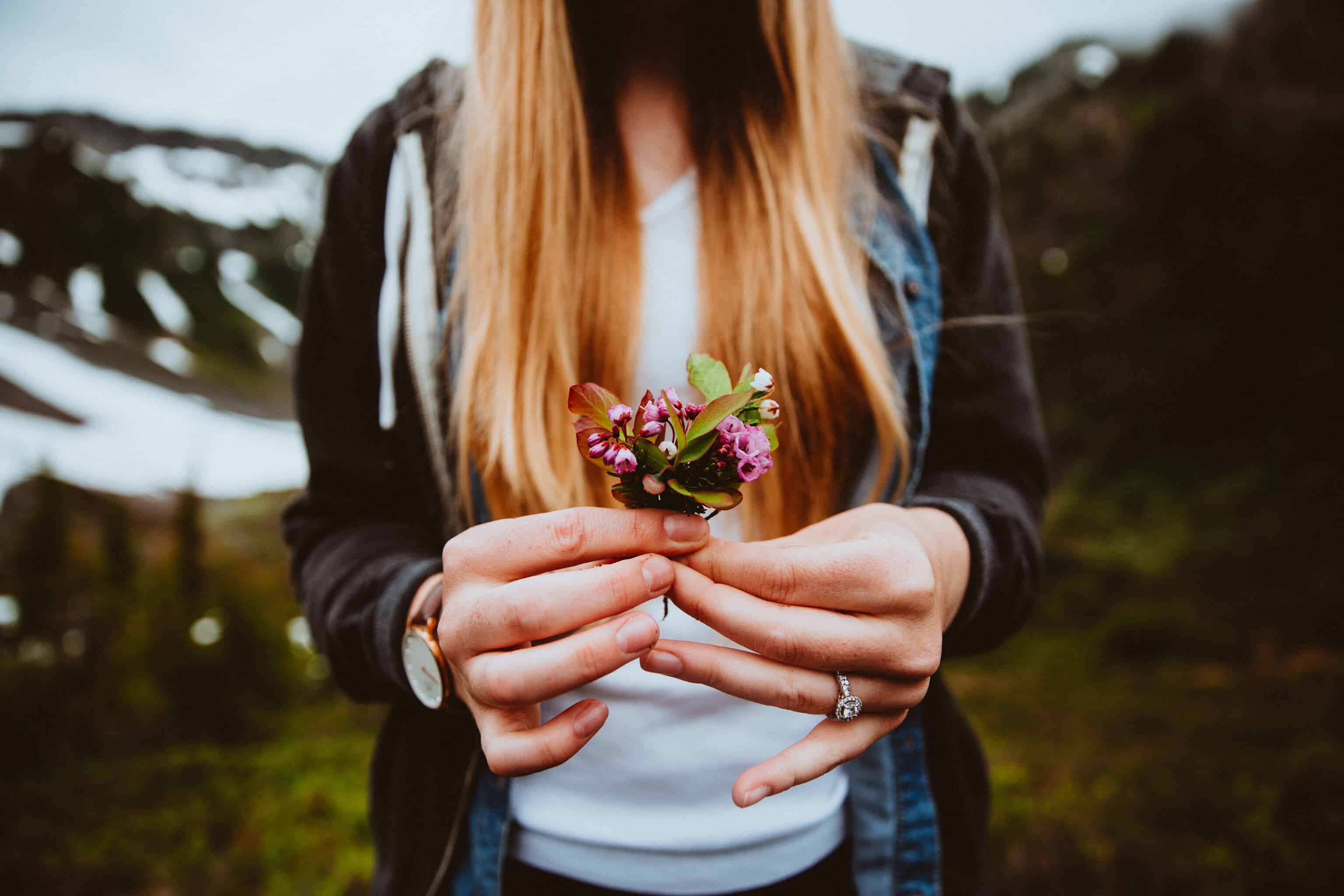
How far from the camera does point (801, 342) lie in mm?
1436

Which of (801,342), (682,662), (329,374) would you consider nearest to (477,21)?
(329,374)

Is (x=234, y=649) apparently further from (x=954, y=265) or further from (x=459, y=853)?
(x=954, y=265)

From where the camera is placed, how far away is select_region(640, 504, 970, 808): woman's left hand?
0.98 m

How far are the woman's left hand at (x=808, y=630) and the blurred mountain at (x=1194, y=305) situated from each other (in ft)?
25.8

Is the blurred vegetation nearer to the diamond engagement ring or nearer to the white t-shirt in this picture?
the white t-shirt

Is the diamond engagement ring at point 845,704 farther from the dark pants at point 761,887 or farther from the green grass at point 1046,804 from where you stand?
the green grass at point 1046,804

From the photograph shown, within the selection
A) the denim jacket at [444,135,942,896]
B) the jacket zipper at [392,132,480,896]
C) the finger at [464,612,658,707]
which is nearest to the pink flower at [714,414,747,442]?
the finger at [464,612,658,707]

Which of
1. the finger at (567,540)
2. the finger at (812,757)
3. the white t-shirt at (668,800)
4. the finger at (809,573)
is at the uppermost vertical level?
the finger at (567,540)

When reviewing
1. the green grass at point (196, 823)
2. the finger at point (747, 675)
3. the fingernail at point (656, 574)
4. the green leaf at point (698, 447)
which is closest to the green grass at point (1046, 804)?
the green grass at point (196, 823)

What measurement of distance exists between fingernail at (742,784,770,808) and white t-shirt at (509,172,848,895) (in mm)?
362

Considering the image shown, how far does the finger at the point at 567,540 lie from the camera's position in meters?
0.94

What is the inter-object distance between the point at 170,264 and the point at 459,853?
9230mm

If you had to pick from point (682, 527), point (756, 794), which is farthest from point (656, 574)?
point (756, 794)

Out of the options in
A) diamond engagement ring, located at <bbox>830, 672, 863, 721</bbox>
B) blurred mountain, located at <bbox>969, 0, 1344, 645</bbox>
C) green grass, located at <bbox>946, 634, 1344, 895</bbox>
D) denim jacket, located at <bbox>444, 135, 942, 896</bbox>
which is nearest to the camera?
diamond engagement ring, located at <bbox>830, 672, 863, 721</bbox>
